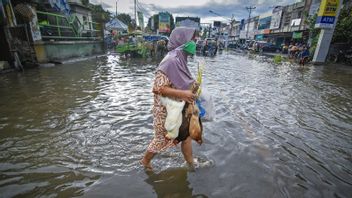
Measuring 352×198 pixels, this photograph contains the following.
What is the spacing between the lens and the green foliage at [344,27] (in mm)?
17048

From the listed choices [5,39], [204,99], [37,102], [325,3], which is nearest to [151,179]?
[204,99]

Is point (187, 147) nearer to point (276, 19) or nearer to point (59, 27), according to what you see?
point (59, 27)

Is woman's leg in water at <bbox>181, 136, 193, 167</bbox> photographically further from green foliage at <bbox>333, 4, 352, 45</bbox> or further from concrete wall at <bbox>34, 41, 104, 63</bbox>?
green foliage at <bbox>333, 4, 352, 45</bbox>

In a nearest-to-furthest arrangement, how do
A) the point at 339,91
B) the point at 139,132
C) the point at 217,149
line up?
the point at 217,149 → the point at 139,132 → the point at 339,91

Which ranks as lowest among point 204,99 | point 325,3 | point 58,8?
point 204,99

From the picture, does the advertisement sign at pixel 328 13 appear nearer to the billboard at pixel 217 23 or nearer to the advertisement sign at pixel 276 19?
the advertisement sign at pixel 276 19

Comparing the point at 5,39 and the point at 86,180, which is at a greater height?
the point at 5,39

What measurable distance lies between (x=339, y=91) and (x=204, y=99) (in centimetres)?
730

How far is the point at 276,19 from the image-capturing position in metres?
34.9

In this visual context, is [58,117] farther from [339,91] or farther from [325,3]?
[325,3]

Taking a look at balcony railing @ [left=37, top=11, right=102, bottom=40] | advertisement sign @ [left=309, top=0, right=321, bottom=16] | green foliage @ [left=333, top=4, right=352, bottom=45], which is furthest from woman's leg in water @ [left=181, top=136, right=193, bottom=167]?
advertisement sign @ [left=309, top=0, right=321, bottom=16]

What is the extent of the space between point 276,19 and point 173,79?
1554 inches

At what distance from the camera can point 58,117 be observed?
13.8 feet

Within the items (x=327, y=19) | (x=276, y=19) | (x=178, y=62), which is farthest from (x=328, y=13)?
(x=276, y=19)
